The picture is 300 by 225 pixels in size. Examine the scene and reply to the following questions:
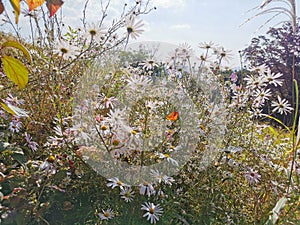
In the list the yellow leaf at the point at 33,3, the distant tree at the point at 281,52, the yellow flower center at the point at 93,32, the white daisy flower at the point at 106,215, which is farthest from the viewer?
the distant tree at the point at 281,52

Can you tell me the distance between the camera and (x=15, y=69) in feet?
1.48

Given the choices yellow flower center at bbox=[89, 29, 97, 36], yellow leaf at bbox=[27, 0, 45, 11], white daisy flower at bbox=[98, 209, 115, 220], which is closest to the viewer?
yellow leaf at bbox=[27, 0, 45, 11]

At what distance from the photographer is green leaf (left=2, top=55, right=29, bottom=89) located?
0.44 meters

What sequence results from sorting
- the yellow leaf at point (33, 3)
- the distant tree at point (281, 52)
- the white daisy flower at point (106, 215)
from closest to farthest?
the yellow leaf at point (33, 3) → the white daisy flower at point (106, 215) → the distant tree at point (281, 52)

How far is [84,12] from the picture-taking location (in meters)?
1.87

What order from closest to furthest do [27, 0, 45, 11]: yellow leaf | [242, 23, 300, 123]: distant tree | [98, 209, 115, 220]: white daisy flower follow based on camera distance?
[27, 0, 45, 11]: yellow leaf, [98, 209, 115, 220]: white daisy flower, [242, 23, 300, 123]: distant tree

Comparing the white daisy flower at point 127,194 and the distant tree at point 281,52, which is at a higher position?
the distant tree at point 281,52

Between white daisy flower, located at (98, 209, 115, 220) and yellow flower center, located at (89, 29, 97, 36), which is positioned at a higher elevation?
yellow flower center, located at (89, 29, 97, 36)

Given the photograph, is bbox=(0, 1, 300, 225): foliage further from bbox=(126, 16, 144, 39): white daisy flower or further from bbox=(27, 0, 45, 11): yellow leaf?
bbox=(27, 0, 45, 11): yellow leaf

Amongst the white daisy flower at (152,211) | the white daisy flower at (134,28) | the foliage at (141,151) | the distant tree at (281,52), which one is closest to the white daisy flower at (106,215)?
the foliage at (141,151)

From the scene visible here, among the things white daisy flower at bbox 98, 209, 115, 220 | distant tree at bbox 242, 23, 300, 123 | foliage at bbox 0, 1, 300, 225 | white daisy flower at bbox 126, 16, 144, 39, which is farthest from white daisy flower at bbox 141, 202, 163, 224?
distant tree at bbox 242, 23, 300, 123

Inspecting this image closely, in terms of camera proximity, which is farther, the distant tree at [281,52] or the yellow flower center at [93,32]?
the distant tree at [281,52]

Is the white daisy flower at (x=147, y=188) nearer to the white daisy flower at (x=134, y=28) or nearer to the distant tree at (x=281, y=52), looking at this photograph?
the white daisy flower at (x=134, y=28)

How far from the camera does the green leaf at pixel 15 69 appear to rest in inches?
17.4
